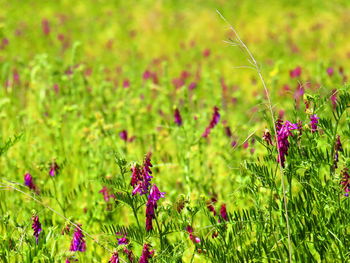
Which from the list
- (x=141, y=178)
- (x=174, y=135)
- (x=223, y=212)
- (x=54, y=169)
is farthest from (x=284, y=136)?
(x=174, y=135)

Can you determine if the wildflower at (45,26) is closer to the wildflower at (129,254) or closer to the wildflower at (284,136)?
the wildflower at (129,254)

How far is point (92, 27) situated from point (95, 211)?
357 inches

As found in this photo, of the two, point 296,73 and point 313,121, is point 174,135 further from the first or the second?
point 296,73

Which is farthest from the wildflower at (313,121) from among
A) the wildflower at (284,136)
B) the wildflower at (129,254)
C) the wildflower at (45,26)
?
the wildflower at (45,26)

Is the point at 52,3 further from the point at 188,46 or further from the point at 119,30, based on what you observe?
the point at 188,46

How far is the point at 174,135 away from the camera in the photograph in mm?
3979

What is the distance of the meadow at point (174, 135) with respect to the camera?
85.6 inches

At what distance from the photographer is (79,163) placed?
405 cm

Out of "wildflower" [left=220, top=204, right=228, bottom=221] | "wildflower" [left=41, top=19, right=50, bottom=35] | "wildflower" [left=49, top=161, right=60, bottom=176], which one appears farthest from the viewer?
"wildflower" [left=41, top=19, right=50, bottom=35]

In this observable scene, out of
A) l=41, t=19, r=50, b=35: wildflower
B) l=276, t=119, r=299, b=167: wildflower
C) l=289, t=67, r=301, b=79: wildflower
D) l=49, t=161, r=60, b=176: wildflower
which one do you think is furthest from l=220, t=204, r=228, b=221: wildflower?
l=41, t=19, r=50, b=35: wildflower

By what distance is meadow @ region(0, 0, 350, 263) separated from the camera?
2.17m

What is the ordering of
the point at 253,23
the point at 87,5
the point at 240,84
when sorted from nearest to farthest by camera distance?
the point at 240,84 → the point at 253,23 → the point at 87,5

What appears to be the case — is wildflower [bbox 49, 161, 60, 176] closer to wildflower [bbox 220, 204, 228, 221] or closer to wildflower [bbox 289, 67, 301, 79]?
wildflower [bbox 220, 204, 228, 221]

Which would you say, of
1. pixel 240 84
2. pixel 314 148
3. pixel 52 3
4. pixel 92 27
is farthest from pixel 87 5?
pixel 314 148
